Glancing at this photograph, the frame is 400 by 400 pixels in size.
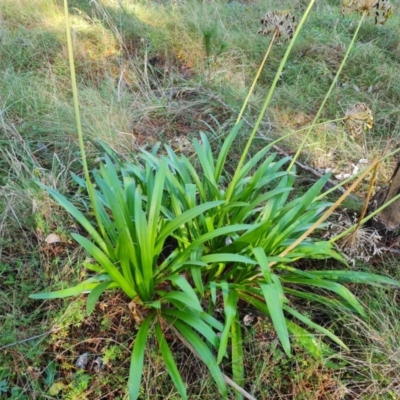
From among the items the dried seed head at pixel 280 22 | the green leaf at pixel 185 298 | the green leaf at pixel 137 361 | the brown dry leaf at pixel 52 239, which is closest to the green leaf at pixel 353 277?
the green leaf at pixel 185 298

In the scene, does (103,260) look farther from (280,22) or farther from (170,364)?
(280,22)

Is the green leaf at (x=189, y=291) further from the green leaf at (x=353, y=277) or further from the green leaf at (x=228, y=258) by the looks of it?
the green leaf at (x=353, y=277)

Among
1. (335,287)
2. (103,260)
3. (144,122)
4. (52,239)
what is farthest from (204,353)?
(144,122)

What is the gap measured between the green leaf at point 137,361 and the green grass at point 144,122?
0.13m

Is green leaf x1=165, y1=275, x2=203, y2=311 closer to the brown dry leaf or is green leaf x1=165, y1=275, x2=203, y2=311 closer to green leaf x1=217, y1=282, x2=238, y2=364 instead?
green leaf x1=217, y1=282, x2=238, y2=364

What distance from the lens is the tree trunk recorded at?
80.2 inches

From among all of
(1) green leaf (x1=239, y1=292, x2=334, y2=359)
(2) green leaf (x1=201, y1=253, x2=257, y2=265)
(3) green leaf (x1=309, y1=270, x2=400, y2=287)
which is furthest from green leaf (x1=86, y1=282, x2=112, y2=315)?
(3) green leaf (x1=309, y1=270, x2=400, y2=287)

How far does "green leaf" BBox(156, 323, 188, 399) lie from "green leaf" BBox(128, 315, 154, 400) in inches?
2.1

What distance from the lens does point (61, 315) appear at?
1.69 metres


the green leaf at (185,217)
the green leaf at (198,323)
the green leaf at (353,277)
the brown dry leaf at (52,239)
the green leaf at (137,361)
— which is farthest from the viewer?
the brown dry leaf at (52,239)

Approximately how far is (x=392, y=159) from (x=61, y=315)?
7.75 ft

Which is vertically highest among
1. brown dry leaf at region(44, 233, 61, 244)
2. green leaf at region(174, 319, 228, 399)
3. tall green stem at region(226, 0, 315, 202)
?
tall green stem at region(226, 0, 315, 202)

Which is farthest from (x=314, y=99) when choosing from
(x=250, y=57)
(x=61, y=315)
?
(x=61, y=315)

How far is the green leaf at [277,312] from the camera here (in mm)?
1420
